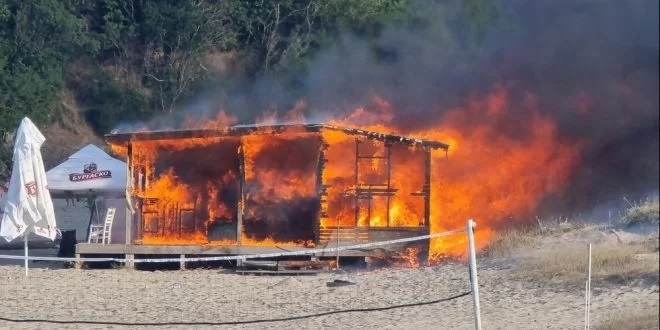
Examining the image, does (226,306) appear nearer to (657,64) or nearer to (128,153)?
(128,153)

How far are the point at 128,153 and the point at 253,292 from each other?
17.5 ft

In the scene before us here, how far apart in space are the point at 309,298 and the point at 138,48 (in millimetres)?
30291

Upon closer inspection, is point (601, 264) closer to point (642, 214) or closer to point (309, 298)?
point (642, 214)

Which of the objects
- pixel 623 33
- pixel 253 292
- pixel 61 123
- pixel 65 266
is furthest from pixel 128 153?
pixel 61 123

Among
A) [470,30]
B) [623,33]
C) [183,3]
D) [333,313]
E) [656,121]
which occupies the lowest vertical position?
[333,313]

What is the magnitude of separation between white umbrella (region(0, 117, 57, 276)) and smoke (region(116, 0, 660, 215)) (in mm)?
8309

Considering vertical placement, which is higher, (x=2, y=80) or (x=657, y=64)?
(x=2, y=80)

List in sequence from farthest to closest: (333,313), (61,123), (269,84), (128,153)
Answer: (61,123), (269,84), (128,153), (333,313)

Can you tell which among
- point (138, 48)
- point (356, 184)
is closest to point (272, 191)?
point (356, 184)

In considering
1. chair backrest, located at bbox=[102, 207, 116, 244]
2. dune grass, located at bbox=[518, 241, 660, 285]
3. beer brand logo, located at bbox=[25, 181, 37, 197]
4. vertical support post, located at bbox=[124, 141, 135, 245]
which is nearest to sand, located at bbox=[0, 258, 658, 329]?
dune grass, located at bbox=[518, 241, 660, 285]

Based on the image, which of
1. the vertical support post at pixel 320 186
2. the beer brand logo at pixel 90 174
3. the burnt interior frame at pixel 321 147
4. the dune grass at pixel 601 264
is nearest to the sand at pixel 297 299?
the dune grass at pixel 601 264

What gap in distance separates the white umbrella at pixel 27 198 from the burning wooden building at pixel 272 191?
1.50 meters

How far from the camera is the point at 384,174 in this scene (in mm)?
24281

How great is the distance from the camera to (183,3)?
153 ft
